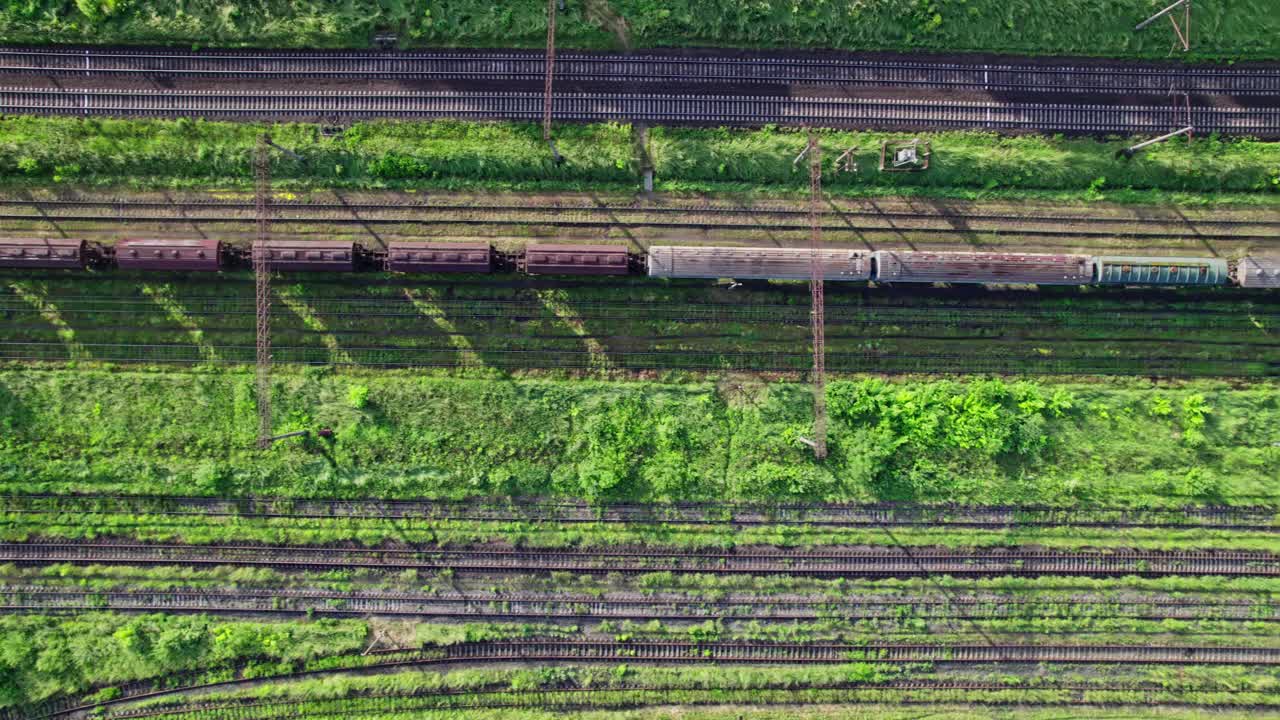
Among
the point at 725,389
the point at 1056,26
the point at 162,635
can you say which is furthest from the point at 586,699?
the point at 1056,26

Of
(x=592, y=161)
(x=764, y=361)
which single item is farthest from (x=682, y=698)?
(x=592, y=161)

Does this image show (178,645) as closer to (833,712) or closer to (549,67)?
(833,712)

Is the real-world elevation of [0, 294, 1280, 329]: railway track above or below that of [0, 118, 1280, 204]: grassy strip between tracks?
below

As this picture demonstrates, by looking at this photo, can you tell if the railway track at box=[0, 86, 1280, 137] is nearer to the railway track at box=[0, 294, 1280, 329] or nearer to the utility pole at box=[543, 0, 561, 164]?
the utility pole at box=[543, 0, 561, 164]

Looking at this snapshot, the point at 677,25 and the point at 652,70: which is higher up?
the point at 677,25

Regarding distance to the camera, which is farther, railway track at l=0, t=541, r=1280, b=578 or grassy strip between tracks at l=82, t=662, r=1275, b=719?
railway track at l=0, t=541, r=1280, b=578

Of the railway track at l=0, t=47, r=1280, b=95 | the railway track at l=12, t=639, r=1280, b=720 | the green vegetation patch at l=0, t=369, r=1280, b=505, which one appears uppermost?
the railway track at l=0, t=47, r=1280, b=95

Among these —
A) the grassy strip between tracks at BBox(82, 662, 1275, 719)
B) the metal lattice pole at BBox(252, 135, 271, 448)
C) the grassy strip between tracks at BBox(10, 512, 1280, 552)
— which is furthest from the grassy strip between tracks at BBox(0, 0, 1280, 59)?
the grassy strip between tracks at BBox(82, 662, 1275, 719)

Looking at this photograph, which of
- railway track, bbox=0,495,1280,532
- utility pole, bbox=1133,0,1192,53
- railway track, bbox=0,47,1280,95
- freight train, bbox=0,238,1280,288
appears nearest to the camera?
freight train, bbox=0,238,1280,288
